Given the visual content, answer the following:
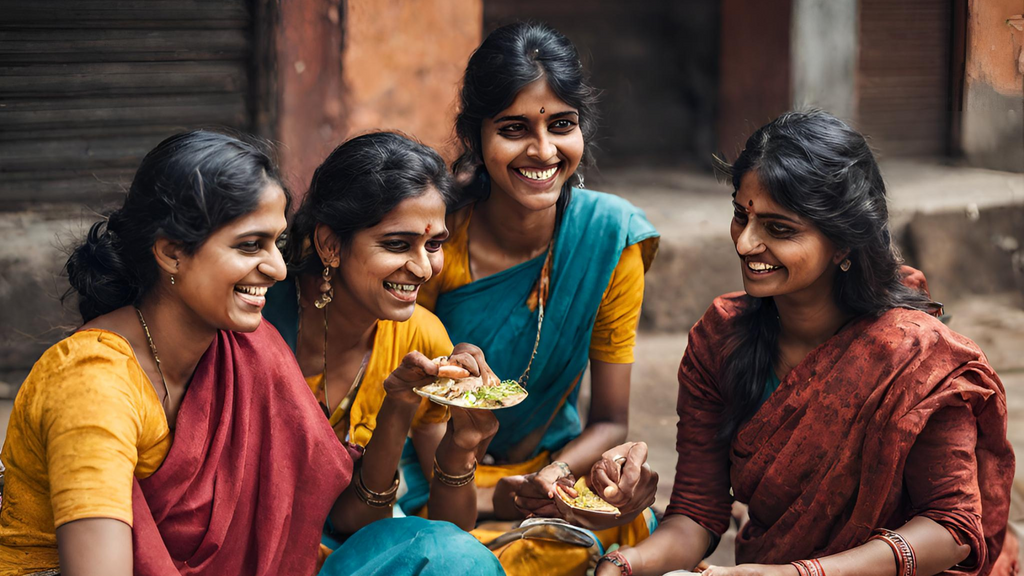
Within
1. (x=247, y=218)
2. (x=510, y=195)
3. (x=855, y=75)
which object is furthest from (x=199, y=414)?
(x=855, y=75)

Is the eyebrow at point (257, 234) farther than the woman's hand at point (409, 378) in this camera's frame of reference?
No

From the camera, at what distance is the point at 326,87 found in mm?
5320

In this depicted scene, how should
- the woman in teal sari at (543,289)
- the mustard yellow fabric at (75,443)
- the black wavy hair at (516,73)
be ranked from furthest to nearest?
the woman in teal sari at (543,289), the black wavy hair at (516,73), the mustard yellow fabric at (75,443)

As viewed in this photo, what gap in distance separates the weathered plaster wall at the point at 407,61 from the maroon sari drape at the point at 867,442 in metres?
2.75

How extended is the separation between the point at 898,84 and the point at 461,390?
636 centimetres

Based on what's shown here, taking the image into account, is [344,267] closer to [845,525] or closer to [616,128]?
[845,525]

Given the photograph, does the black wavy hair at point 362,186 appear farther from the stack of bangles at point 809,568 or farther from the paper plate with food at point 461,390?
the stack of bangles at point 809,568

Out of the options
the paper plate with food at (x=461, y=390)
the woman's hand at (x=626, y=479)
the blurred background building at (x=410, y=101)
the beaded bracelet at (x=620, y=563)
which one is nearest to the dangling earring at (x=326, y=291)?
the paper plate with food at (x=461, y=390)

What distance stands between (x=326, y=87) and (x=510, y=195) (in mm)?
2178

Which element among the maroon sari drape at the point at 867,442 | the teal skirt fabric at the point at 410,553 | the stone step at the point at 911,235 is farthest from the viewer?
the stone step at the point at 911,235

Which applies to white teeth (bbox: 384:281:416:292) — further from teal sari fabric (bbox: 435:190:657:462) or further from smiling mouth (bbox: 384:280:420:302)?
teal sari fabric (bbox: 435:190:657:462)

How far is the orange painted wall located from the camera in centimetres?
303

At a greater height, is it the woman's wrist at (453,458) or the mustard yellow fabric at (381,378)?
the mustard yellow fabric at (381,378)

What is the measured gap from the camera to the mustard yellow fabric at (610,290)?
3.66 meters
